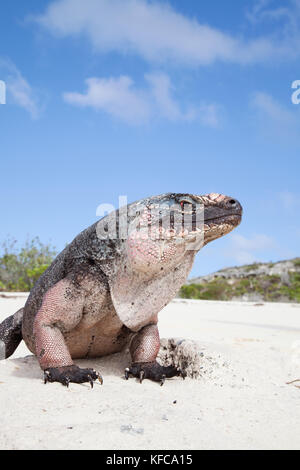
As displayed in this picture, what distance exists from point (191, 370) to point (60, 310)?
5.11ft

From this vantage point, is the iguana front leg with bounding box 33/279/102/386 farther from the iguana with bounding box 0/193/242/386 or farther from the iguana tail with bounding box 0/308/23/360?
the iguana tail with bounding box 0/308/23/360

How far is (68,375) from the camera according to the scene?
390 cm

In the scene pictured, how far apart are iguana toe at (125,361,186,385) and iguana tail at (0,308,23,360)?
77.3 inches

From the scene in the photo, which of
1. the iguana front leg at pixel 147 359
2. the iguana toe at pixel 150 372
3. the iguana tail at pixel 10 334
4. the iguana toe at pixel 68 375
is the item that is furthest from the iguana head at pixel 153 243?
the iguana tail at pixel 10 334

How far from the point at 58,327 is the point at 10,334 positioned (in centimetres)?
Result: 175

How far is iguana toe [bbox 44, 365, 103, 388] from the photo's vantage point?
3866 mm

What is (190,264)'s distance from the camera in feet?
13.5

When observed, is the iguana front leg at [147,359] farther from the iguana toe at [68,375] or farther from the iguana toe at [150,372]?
the iguana toe at [68,375]

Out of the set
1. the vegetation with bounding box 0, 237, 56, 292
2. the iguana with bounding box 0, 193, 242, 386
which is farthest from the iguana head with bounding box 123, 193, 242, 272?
the vegetation with bounding box 0, 237, 56, 292

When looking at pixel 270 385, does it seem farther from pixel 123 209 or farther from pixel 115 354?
pixel 123 209

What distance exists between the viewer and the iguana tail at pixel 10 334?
570 centimetres

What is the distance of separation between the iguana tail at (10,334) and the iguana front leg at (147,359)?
5.82 ft

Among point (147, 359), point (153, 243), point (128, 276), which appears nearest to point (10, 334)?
point (147, 359)
